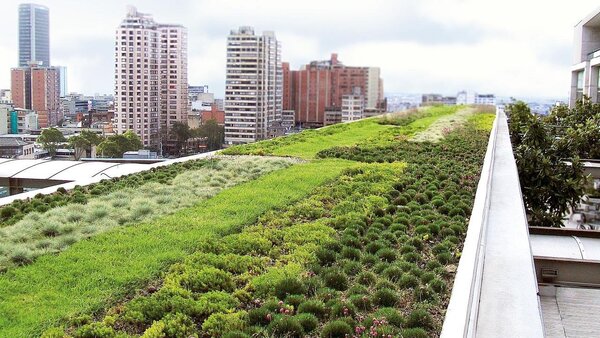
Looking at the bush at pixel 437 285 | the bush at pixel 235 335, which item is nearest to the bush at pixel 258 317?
the bush at pixel 235 335

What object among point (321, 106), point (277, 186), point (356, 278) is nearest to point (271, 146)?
point (277, 186)

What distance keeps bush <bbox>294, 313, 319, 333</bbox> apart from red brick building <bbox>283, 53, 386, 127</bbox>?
136 ft

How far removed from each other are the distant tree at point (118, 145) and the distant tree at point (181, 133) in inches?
50.5

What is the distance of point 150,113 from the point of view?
2928 centimetres

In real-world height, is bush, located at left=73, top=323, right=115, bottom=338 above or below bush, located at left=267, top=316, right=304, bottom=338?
above

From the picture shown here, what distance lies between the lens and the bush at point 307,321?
438 centimetres

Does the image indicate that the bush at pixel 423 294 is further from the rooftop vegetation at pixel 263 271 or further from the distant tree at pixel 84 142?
the distant tree at pixel 84 142

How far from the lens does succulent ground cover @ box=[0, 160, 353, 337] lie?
444 cm

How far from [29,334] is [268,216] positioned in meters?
3.76

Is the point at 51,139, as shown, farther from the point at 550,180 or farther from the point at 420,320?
the point at 420,320

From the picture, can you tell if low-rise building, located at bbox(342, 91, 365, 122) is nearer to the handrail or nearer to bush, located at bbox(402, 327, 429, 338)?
the handrail

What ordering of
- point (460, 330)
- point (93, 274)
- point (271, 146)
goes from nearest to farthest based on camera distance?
point (460, 330), point (93, 274), point (271, 146)

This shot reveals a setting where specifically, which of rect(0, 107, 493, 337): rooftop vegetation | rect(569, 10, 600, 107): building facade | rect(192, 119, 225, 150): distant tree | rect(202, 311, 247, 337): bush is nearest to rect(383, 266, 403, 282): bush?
rect(0, 107, 493, 337): rooftop vegetation

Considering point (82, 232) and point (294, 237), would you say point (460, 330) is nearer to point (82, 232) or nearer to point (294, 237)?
point (294, 237)
